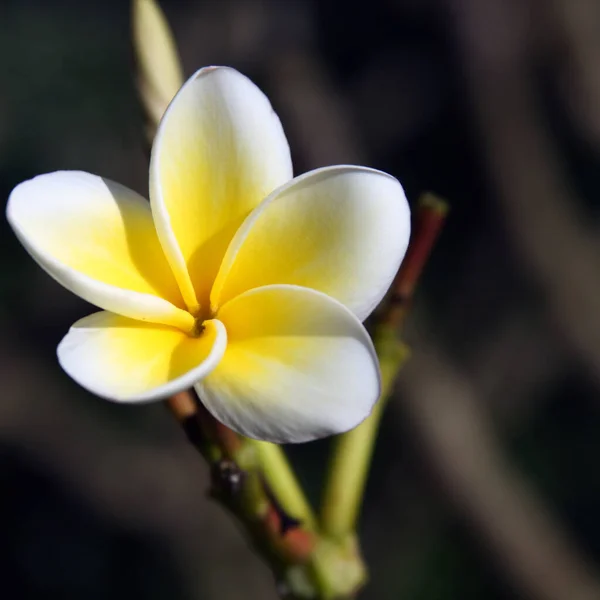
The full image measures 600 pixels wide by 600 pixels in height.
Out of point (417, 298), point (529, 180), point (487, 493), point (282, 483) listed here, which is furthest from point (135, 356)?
point (417, 298)

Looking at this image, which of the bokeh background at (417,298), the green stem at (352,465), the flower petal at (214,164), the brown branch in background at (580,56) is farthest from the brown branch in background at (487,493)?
the flower petal at (214,164)

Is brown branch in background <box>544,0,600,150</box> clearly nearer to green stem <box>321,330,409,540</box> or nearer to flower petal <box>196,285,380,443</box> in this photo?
green stem <box>321,330,409,540</box>

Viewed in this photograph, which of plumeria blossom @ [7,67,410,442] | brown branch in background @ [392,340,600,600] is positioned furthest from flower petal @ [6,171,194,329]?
brown branch in background @ [392,340,600,600]

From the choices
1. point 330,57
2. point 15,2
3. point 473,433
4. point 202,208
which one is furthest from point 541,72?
point 202,208

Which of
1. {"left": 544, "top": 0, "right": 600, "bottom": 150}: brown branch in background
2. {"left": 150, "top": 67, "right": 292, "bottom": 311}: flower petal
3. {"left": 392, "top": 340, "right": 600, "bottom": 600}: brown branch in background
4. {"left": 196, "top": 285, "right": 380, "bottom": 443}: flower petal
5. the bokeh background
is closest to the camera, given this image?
{"left": 196, "top": 285, "right": 380, "bottom": 443}: flower petal

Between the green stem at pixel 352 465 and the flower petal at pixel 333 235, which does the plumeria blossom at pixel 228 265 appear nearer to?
the flower petal at pixel 333 235
